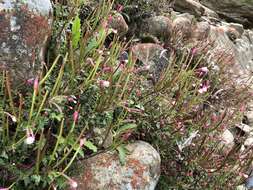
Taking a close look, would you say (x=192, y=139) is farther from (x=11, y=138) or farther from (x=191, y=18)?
(x=191, y=18)

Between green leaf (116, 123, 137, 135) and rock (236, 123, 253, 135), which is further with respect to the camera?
rock (236, 123, 253, 135)

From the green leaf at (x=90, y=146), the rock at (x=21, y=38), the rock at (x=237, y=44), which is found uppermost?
the rock at (x=21, y=38)

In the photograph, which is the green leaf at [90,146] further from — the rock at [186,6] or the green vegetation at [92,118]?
the rock at [186,6]

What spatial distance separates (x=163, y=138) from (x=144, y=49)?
167 centimetres

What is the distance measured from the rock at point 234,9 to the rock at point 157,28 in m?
6.71

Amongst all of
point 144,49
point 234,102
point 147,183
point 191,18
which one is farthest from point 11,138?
point 191,18

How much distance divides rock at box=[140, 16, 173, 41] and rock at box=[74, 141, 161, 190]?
2.96 metres

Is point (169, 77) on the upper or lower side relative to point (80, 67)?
lower

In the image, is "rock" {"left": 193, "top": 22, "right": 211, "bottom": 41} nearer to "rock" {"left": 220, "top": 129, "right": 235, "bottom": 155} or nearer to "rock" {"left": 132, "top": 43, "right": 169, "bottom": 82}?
"rock" {"left": 132, "top": 43, "right": 169, "bottom": 82}

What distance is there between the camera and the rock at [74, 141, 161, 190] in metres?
3.21

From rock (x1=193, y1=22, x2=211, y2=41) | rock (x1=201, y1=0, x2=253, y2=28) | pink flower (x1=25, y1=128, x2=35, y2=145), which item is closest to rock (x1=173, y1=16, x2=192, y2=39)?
rock (x1=193, y1=22, x2=211, y2=41)

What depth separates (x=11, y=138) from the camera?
2.89 metres

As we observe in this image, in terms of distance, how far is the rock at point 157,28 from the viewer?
623 cm

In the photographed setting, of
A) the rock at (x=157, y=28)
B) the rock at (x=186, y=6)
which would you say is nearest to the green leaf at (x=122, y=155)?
the rock at (x=157, y=28)
